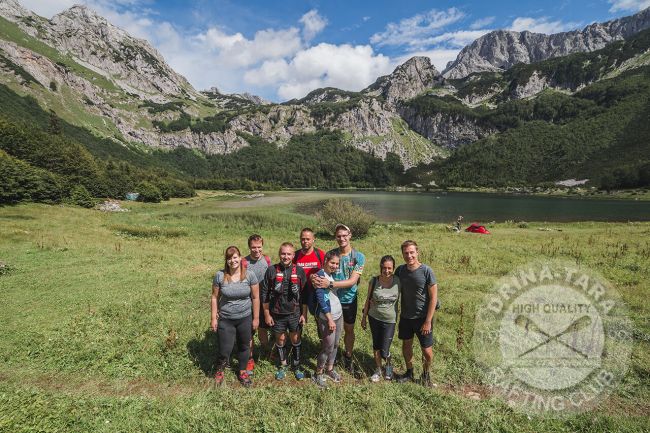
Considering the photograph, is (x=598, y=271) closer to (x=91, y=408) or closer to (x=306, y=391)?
(x=306, y=391)

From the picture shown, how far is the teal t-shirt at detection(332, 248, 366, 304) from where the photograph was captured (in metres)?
6.68

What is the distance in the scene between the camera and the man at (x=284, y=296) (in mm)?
6570

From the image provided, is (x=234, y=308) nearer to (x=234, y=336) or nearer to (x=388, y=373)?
(x=234, y=336)

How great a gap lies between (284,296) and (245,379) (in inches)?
79.8

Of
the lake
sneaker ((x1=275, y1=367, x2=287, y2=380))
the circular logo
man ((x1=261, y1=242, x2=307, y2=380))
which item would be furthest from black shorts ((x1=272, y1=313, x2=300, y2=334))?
the lake

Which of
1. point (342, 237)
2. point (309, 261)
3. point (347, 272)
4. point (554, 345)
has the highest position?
point (342, 237)

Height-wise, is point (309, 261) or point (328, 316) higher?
point (309, 261)

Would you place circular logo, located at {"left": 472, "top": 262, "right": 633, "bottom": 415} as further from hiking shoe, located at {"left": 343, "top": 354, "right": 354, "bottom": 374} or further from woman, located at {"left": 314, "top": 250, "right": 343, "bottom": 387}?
woman, located at {"left": 314, "top": 250, "right": 343, "bottom": 387}

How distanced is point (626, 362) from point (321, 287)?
7825 millimetres

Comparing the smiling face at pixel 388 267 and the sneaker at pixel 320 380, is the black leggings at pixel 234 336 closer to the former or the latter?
the sneaker at pixel 320 380

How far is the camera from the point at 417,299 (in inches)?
253

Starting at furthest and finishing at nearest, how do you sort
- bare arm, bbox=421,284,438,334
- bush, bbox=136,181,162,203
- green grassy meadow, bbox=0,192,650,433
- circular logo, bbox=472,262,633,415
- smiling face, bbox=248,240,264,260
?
bush, bbox=136,181,162,203 < smiling face, bbox=248,240,264,260 < circular logo, bbox=472,262,633,415 < bare arm, bbox=421,284,438,334 < green grassy meadow, bbox=0,192,650,433

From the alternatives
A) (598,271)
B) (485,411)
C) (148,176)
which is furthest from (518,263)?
(148,176)

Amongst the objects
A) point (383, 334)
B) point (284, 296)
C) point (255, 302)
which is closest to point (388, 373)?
point (383, 334)
